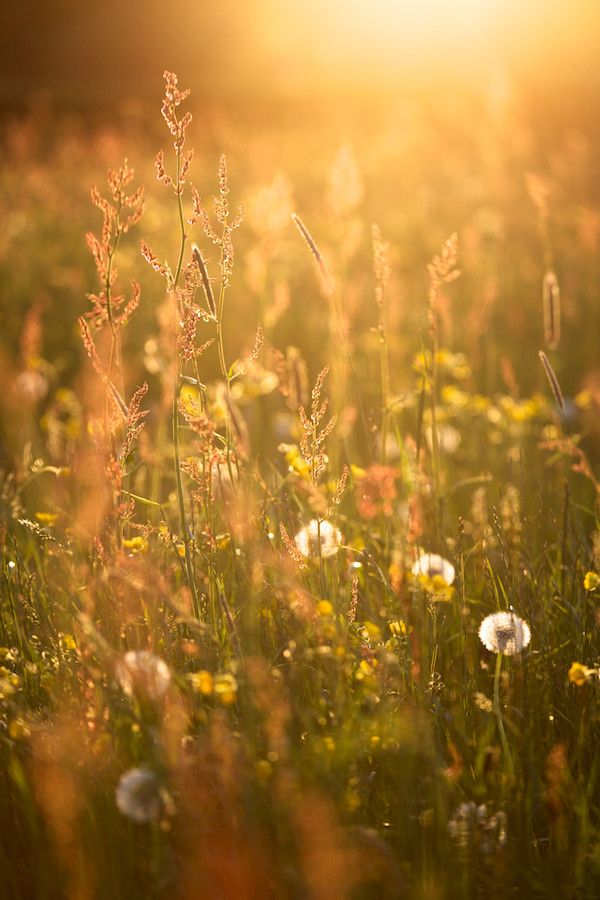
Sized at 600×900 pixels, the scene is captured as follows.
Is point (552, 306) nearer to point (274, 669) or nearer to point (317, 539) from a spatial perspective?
point (317, 539)

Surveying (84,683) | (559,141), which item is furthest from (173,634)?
(559,141)

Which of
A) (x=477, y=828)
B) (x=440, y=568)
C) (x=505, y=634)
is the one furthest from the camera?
(x=440, y=568)

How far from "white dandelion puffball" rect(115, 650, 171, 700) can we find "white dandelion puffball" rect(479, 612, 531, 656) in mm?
599

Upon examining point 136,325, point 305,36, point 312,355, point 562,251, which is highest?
point 305,36

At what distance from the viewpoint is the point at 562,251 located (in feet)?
18.0

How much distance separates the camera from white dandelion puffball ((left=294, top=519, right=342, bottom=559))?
1694 mm

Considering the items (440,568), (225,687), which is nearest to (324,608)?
(225,687)

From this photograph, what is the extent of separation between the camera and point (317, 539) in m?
1.69

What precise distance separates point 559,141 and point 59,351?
9.23 meters

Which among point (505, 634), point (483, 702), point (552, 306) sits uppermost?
point (552, 306)

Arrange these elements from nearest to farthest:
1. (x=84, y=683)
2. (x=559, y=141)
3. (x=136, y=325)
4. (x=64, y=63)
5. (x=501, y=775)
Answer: (x=501, y=775), (x=84, y=683), (x=136, y=325), (x=559, y=141), (x=64, y=63)

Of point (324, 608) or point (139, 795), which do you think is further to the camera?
point (324, 608)

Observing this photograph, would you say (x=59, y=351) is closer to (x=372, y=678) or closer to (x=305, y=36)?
(x=372, y=678)

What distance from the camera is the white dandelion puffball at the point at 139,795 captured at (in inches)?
48.9
